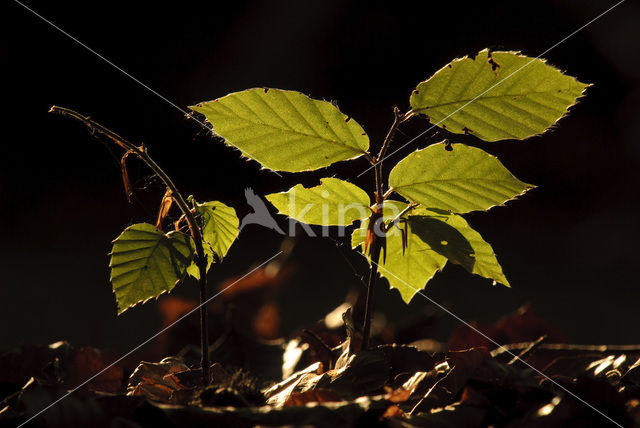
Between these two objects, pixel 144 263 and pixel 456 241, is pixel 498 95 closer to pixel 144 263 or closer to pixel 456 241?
pixel 456 241

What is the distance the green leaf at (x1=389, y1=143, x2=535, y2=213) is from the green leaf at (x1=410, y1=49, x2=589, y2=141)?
0.09ft

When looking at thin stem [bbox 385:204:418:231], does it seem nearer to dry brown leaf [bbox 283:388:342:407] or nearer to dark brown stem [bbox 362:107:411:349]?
dark brown stem [bbox 362:107:411:349]

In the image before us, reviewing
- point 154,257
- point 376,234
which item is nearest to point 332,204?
point 376,234

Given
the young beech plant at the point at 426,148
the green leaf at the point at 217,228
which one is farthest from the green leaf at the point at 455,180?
the green leaf at the point at 217,228

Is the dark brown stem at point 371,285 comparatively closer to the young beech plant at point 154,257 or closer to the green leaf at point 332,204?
the green leaf at point 332,204

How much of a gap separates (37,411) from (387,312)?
1.65 m

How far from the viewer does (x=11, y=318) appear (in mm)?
1954

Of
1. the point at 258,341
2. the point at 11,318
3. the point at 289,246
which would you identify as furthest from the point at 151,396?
the point at 11,318

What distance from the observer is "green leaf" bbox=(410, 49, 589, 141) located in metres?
0.47

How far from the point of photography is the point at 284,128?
495mm

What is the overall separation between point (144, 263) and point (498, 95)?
0.33 meters

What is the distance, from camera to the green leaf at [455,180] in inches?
19.1

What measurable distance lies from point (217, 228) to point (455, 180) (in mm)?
212

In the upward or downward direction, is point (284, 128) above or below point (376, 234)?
above
